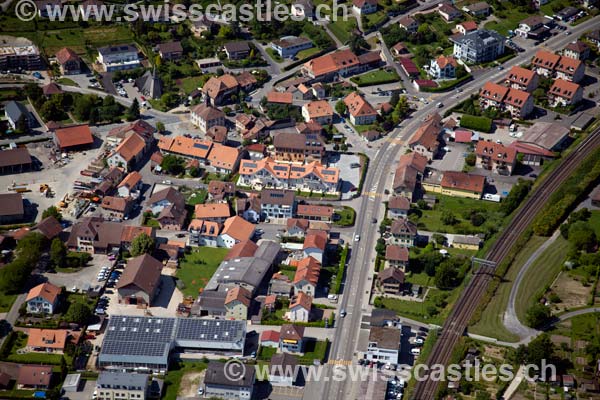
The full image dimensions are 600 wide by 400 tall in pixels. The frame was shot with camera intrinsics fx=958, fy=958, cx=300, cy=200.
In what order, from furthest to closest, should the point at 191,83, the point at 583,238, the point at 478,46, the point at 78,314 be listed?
the point at 478,46 → the point at 191,83 → the point at 583,238 → the point at 78,314

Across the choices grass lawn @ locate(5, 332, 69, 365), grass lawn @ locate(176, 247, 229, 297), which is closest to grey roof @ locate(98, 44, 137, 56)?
grass lawn @ locate(176, 247, 229, 297)

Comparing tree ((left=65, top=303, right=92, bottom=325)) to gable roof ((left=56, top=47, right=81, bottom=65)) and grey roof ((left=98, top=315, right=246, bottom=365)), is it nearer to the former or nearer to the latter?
grey roof ((left=98, top=315, right=246, bottom=365))

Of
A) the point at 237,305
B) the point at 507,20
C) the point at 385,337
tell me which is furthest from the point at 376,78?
the point at 385,337

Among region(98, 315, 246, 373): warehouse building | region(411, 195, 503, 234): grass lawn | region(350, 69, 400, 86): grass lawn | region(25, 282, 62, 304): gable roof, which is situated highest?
region(350, 69, 400, 86): grass lawn

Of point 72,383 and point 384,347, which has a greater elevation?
point 384,347

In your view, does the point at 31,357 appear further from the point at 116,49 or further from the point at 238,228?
the point at 116,49

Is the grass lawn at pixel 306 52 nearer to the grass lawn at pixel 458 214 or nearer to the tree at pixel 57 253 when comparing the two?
the grass lawn at pixel 458 214

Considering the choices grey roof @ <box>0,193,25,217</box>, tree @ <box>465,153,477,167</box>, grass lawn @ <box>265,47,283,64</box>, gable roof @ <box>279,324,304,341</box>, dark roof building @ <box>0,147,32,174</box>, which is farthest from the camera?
grass lawn @ <box>265,47,283,64</box>
